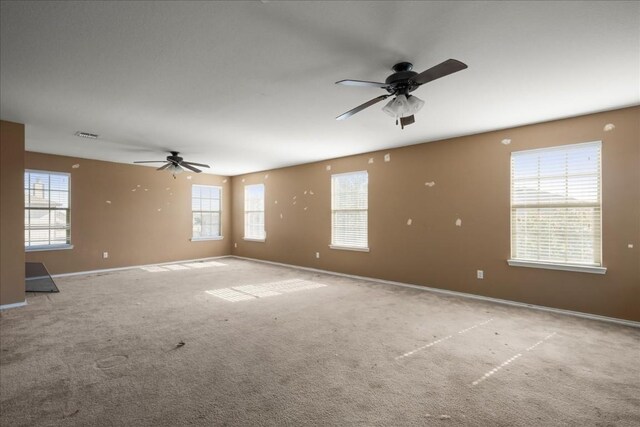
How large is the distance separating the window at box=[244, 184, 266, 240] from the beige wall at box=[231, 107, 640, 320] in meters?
1.59

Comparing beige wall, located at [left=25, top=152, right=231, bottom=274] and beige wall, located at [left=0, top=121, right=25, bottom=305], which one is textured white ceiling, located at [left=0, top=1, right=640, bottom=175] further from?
beige wall, located at [left=25, top=152, right=231, bottom=274]

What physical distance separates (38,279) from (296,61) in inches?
259

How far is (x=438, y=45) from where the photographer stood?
2342 millimetres

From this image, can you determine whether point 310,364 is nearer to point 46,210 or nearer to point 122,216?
point 122,216

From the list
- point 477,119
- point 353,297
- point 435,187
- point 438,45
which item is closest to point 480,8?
point 438,45

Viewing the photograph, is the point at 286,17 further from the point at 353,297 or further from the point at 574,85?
the point at 353,297

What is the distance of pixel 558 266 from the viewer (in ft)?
13.1

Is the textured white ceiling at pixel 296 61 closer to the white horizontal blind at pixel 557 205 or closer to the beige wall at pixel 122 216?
the white horizontal blind at pixel 557 205

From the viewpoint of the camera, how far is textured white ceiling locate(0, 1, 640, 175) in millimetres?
1982

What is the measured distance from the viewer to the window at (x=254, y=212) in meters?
8.70

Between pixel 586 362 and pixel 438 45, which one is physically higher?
pixel 438 45

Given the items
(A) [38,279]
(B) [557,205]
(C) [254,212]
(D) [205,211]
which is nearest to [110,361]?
(A) [38,279]

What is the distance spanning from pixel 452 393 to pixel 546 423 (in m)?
0.54

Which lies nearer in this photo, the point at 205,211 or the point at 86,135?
the point at 86,135
